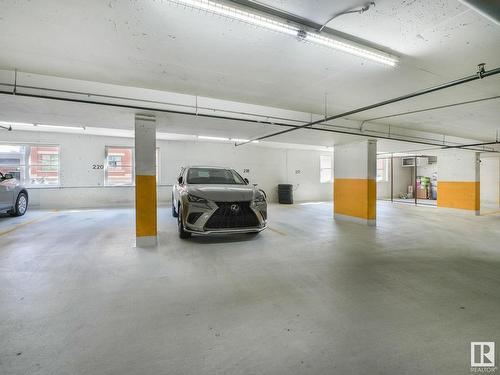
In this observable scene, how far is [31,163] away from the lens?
8.12 meters

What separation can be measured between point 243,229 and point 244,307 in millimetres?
2080

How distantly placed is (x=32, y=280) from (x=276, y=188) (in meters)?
9.41

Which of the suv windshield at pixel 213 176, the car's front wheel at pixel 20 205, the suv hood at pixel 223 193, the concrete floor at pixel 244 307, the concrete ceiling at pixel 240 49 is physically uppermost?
the concrete ceiling at pixel 240 49

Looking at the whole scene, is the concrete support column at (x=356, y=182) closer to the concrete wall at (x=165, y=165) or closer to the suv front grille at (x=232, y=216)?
the suv front grille at (x=232, y=216)

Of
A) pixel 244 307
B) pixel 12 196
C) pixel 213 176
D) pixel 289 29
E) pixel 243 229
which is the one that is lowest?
pixel 244 307

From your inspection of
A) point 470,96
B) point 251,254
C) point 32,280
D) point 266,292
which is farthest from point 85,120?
point 470,96

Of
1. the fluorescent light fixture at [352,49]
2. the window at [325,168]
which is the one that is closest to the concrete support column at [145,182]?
the fluorescent light fixture at [352,49]

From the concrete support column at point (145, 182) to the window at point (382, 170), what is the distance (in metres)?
13.8

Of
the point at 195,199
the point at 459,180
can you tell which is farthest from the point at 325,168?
the point at 195,199

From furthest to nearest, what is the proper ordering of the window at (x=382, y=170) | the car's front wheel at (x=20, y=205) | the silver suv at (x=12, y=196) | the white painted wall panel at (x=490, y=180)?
1. the window at (x=382, y=170)
2. the white painted wall panel at (x=490, y=180)
3. the car's front wheel at (x=20, y=205)
4. the silver suv at (x=12, y=196)

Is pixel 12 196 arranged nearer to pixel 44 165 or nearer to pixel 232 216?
pixel 44 165

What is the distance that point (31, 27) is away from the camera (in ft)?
6.97

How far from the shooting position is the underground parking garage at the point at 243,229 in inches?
64.3

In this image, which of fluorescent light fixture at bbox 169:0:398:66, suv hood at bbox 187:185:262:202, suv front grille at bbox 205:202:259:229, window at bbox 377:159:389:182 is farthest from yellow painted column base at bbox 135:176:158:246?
window at bbox 377:159:389:182
